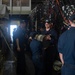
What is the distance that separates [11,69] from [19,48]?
37.0 inches

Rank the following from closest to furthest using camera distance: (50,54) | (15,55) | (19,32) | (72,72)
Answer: (72,72) → (50,54) → (19,32) → (15,55)

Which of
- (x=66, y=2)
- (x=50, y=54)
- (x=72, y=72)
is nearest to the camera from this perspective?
(x=72, y=72)

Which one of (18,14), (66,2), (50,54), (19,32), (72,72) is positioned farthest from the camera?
(18,14)

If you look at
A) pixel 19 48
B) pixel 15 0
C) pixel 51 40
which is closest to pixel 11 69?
pixel 19 48

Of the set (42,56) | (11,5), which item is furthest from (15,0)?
(42,56)

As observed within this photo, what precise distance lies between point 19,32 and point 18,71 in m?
1.63

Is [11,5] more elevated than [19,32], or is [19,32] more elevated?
[11,5]

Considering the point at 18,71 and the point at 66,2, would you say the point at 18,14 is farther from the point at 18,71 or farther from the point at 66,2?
the point at 66,2

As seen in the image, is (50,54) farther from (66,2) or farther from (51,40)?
(66,2)

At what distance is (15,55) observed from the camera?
10.3m

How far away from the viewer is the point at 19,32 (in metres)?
9.69

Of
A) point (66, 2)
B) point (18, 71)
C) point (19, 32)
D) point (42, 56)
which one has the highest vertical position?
point (66, 2)

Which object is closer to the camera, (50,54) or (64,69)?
(64,69)

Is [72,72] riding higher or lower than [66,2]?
lower
